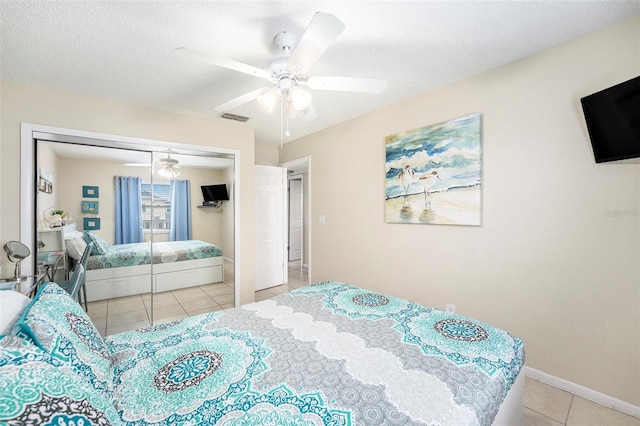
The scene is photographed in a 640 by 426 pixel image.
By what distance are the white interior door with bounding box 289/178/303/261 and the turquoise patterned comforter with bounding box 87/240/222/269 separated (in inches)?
121

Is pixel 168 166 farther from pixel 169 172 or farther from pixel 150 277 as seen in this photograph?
pixel 150 277

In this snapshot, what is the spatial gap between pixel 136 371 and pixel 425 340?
1.35 metres

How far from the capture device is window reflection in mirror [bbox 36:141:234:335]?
8.70ft

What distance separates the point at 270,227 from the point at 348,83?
3161 millimetres

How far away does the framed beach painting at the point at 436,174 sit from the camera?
7.93 ft

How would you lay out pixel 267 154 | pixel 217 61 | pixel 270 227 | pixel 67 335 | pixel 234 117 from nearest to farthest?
pixel 67 335 → pixel 217 61 → pixel 234 117 → pixel 270 227 → pixel 267 154

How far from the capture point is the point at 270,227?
14.9 feet

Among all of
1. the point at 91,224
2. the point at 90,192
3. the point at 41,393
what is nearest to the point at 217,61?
the point at 41,393

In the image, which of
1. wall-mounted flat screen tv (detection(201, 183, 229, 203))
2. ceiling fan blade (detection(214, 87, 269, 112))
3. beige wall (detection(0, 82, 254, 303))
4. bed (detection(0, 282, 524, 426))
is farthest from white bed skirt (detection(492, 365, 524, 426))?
wall-mounted flat screen tv (detection(201, 183, 229, 203))

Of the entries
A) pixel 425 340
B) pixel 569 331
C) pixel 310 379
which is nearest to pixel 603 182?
pixel 569 331

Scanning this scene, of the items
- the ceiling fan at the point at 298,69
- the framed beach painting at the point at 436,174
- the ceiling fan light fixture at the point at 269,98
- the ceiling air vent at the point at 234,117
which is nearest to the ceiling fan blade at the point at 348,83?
the ceiling fan at the point at 298,69

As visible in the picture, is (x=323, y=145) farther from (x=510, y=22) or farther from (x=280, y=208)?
(x=510, y=22)

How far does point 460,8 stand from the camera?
63.3 inches

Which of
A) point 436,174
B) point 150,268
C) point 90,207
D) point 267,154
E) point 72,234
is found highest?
point 267,154
